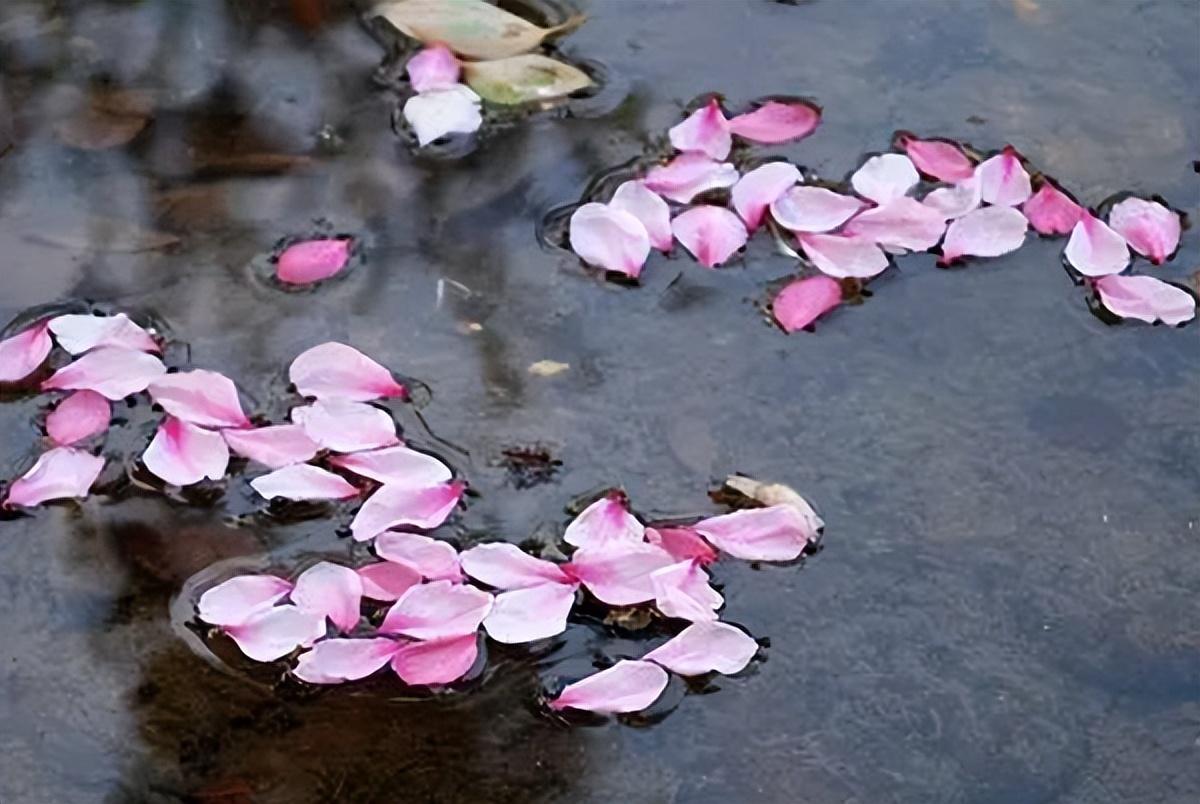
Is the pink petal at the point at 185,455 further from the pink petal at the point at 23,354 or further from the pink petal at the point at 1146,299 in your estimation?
the pink petal at the point at 1146,299

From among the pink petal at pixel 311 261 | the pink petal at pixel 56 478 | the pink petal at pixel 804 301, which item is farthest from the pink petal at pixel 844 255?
the pink petal at pixel 56 478

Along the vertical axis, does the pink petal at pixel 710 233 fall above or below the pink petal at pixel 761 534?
above

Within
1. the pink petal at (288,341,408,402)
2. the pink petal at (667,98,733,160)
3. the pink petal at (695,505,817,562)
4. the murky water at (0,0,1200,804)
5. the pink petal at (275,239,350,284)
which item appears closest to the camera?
the murky water at (0,0,1200,804)

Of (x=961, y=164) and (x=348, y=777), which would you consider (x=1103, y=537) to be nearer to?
(x=961, y=164)

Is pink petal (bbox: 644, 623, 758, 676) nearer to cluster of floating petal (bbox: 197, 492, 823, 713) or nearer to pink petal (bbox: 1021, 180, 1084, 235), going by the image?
cluster of floating petal (bbox: 197, 492, 823, 713)

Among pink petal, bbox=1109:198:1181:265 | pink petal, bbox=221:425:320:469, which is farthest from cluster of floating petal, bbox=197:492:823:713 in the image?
pink petal, bbox=1109:198:1181:265

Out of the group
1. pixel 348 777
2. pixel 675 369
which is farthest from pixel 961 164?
pixel 348 777
